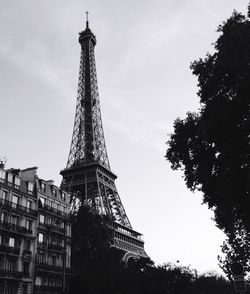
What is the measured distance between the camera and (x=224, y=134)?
2552 cm

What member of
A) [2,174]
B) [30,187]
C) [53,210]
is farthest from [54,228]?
[2,174]

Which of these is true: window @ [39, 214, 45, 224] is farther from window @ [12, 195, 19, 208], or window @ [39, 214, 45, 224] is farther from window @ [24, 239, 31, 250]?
window @ [12, 195, 19, 208]

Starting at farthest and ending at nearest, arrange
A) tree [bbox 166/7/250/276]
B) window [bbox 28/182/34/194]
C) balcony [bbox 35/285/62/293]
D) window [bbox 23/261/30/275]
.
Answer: window [bbox 28/182/34/194]
balcony [bbox 35/285/62/293]
window [bbox 23/261/30/275]
tree [bbox 166/7/250/276]

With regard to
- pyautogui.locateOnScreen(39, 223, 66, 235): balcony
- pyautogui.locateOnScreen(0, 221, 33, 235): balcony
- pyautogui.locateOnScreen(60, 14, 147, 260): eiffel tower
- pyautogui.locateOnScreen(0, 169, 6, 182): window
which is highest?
pyautogui.locateOnScreen(60, 14, 147, 260): eiffel tower

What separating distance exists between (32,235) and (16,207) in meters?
4.13

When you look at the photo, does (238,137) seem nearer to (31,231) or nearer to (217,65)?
(217,65)

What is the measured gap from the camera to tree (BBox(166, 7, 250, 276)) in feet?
80.2

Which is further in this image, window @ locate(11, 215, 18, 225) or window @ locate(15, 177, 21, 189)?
window @ locate(15, 177, 21, 189)

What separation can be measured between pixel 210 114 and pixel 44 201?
3179 centimetres

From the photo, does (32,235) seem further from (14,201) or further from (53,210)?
(53,210)

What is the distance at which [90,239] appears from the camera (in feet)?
183

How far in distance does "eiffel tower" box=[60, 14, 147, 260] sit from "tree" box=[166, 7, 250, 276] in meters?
45.7

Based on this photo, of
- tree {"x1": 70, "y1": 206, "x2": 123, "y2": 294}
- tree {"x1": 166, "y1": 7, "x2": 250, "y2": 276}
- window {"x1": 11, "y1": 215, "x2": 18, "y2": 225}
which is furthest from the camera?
tree {"x1": 70, "y1": 206, "x2": 123, "y2": 294}

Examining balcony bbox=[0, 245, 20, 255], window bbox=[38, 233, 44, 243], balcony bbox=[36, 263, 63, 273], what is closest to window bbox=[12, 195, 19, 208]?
balcony bbox=[0, 245, 20, 255]
